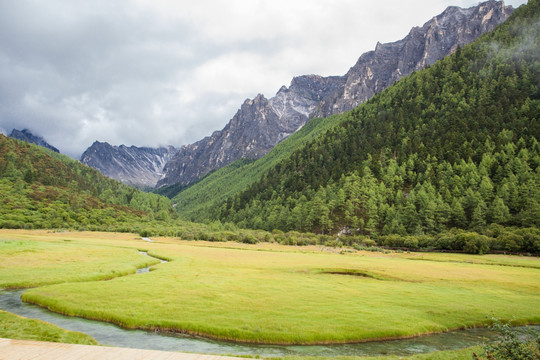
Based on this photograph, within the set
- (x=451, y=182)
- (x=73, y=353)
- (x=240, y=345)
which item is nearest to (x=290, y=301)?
(x=240, y=345)

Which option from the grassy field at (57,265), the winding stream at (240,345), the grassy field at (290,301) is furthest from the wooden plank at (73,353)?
the grassy field at (57,265)

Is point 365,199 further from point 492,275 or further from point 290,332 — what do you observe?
point 290,332

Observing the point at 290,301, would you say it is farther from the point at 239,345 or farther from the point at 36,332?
the point at 36,332

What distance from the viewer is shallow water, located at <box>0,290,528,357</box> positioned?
72.6 feet

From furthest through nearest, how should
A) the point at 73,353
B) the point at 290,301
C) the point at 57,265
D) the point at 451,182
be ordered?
the point at 451,182 → the point at 57,265 → the point at 290,301 → the point at 73,353

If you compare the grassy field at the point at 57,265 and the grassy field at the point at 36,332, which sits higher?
the grassy field at the point at 36,332

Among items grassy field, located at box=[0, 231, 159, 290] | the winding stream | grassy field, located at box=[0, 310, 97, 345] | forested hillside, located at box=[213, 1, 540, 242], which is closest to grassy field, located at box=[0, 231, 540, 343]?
grassy field, located at box=[0, 231, 159, 290]

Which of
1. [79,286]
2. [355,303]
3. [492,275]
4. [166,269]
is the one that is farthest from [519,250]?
[79,286]

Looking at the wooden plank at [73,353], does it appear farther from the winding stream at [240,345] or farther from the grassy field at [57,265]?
the grassy field at [57,265]

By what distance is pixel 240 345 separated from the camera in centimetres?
2325

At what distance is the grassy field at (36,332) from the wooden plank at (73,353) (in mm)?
12434

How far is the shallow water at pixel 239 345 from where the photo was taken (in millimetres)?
22141

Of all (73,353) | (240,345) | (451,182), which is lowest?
(240,345)

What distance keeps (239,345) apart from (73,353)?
51.7ft
